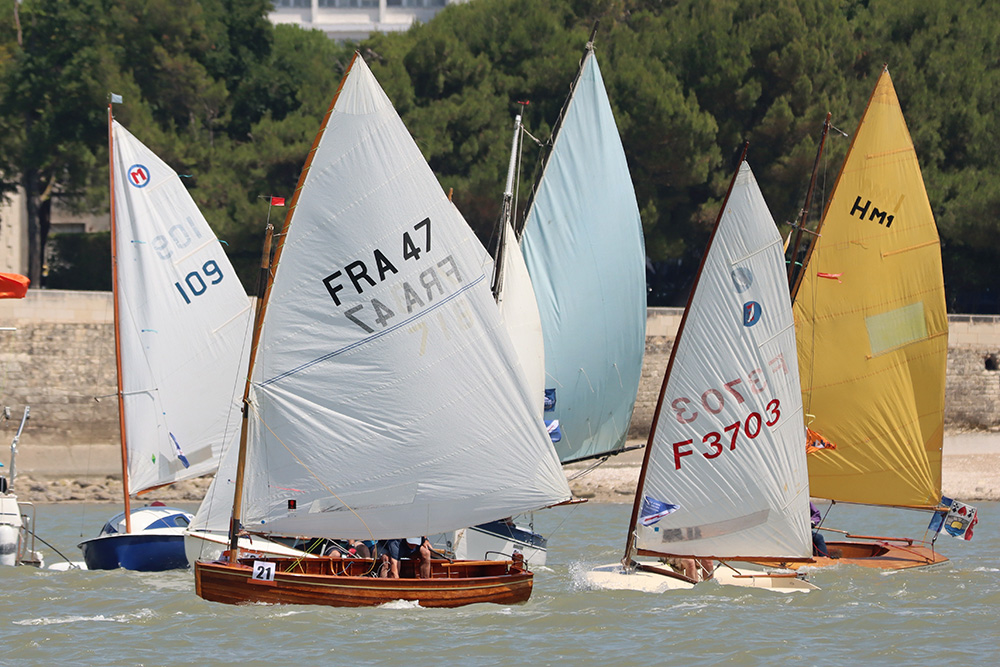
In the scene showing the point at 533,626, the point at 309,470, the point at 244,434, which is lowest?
the point at 533,626

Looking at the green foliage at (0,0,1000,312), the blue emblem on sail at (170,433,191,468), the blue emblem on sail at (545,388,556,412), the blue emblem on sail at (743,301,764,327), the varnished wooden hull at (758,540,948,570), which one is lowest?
the varnished wooden hull at (758,540,948,570)

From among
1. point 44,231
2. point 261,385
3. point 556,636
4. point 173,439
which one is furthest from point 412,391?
point 44,231

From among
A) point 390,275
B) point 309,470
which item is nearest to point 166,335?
point 309,470

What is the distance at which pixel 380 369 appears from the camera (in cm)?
1725

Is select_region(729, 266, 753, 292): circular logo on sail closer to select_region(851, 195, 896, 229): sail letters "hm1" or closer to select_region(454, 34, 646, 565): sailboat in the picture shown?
select_region(851, 195, 896, 229): sail letters "hm1"

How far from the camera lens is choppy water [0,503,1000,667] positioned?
50.4ft

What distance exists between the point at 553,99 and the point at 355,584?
97.6 ft

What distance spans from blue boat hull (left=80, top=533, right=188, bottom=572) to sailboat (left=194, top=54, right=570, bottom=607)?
410 cm

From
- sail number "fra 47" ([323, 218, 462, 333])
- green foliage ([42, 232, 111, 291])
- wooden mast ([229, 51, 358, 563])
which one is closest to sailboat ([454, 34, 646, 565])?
sail number "fra 47" ([323, 218, 462, 333])

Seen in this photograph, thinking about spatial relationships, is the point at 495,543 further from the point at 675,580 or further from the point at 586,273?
the point at 586,273

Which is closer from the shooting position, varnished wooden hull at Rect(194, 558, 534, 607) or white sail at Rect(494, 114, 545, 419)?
varnished wooden hull at Rect(194, 558, 534, 607)

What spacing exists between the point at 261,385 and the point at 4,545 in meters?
6.57

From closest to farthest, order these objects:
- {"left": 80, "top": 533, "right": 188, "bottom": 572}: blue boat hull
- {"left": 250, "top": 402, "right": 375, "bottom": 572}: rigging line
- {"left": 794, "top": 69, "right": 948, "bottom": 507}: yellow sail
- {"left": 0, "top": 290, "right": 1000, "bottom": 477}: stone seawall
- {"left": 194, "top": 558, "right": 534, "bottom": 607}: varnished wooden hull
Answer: {"left": 194, "top": 558, "right": 534, "bottom": 607}: varnished wooden hull, {"left": 250, "top": 402, "right": 375, "bottom": 572}: rigging line, {"left": 80, "top": 533, "right": 188, "bottom": 572}: blue boat hull, {"left": 794, "top": 69, "right": 948, "bottom": 507}: yellow sail, {"left": 0, "top": 290, "right": 1000, "bottom": 477}: stone seawall

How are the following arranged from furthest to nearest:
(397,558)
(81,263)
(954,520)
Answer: (81,263)
(954,520)
(397,558)
